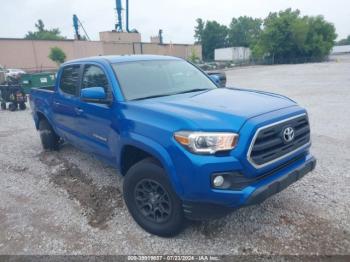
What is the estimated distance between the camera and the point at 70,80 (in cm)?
488

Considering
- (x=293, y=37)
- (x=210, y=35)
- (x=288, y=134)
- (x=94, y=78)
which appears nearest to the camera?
(x=288, y=134)

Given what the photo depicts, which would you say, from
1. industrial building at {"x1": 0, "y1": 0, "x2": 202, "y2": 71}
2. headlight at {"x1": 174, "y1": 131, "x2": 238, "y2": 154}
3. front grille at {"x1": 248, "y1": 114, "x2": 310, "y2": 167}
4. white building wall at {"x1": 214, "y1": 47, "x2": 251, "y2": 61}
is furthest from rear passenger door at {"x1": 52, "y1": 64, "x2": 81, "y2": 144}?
white building wall at {"x1": 214, "y1": 47, "x2": 251, "y2": 61}

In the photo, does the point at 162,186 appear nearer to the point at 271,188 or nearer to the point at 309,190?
the point at 271,188

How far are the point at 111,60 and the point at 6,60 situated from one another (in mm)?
47277

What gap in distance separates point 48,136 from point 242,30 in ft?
340

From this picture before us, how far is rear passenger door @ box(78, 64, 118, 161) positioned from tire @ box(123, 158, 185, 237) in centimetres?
60

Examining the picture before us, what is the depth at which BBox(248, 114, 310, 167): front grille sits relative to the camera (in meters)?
2.73

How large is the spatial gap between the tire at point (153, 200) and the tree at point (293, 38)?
65.5m

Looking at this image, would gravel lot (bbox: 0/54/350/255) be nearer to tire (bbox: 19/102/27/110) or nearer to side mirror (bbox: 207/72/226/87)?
side mirror (bbox: 207/72/226/87)

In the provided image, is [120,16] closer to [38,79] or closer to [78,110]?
[38,79]

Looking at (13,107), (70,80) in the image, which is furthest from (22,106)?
(70,80)

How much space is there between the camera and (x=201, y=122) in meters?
2.77

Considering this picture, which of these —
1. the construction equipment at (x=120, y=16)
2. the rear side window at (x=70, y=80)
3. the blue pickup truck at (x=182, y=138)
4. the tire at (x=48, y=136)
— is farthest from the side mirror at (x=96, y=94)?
the construction equipment at (x=120, y=16)

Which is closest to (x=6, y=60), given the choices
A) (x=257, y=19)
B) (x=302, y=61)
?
(x=302, y=61)
